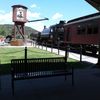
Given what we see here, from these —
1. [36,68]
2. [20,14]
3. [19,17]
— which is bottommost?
[36,68]

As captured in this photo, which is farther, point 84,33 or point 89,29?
point 84,33

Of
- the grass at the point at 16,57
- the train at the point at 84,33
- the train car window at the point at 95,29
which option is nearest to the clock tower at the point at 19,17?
the train at the point at 84,33

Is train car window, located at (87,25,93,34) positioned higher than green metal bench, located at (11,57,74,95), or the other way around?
train car window, located at (87,25,93,34)

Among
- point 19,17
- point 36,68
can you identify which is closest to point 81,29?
point 19,17

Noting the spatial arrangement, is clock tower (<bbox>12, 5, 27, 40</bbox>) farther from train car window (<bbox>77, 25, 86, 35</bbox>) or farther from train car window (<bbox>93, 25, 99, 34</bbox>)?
train car window (<bbox>93, 25, 99, 34</bbox>)

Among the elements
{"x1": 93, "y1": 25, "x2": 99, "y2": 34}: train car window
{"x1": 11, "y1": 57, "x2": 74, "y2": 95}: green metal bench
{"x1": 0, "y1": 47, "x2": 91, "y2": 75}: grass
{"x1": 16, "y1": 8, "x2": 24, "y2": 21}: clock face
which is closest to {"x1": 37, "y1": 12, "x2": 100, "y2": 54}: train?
{"x1": 93, "y1": 25, "x2": 99, "y2": 34}: train car window

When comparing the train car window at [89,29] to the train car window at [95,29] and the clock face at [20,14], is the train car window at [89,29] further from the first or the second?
the clock face at [20,14]

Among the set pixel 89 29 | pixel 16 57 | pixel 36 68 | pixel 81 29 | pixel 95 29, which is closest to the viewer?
pixel 36 68

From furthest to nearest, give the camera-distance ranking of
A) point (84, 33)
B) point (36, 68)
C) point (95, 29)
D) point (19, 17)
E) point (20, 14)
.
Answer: point (20, 14)
point (19, 17)
point (84, 33)
point (95, 29)
point (36, 68)

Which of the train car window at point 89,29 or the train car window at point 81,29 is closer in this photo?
the train car window at point 89,29

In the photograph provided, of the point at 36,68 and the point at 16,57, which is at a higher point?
the point at 36,68

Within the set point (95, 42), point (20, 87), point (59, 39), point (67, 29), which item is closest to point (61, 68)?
point (20, 87)

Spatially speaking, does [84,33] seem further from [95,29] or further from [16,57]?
[16,57]

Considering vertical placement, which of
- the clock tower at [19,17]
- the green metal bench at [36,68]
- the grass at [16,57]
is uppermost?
the clock tower at [19,17]
